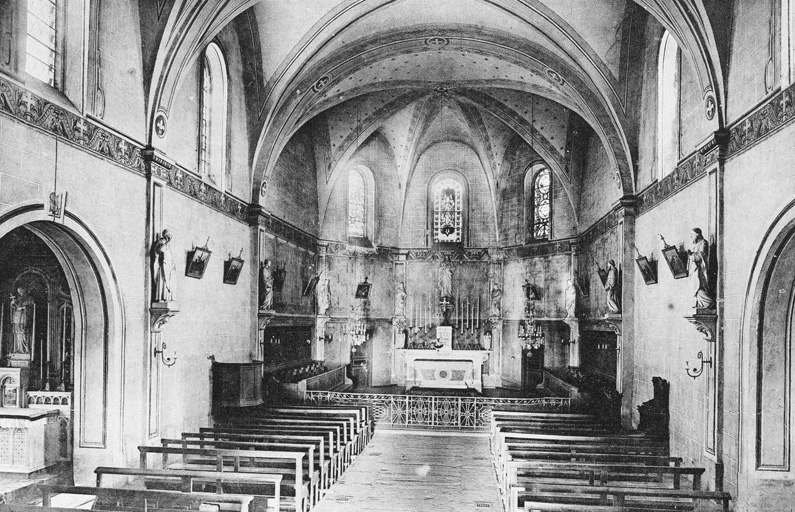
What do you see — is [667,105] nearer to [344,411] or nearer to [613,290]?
[613,290]

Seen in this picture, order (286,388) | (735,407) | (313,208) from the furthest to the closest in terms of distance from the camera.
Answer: (313,208)
(286,388)
(735,407)

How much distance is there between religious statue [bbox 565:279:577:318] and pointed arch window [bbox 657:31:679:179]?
25.1ft

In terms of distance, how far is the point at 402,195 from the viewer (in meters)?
26.2

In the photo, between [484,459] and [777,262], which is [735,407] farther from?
[484,459]

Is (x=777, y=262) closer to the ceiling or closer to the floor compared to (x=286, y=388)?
closer to the ceiling

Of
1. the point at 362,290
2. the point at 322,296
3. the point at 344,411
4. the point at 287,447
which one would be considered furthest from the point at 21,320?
the point at 362,290

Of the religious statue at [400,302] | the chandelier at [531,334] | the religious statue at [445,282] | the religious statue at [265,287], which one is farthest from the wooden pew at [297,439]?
the religious statue at [445,282]

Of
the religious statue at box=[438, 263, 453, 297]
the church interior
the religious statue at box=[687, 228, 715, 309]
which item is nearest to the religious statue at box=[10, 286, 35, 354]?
the church interior

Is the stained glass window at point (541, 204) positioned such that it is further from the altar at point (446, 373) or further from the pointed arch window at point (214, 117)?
the pointed arch window at point (214, 117)

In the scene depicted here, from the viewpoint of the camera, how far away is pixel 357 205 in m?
25.6

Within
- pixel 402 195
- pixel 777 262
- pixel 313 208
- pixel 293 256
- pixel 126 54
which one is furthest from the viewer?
pixel 402 195

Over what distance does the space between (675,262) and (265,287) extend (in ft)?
33.9

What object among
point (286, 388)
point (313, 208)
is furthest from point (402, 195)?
point (286, 388)

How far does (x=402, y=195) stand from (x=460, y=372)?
8422 mm
